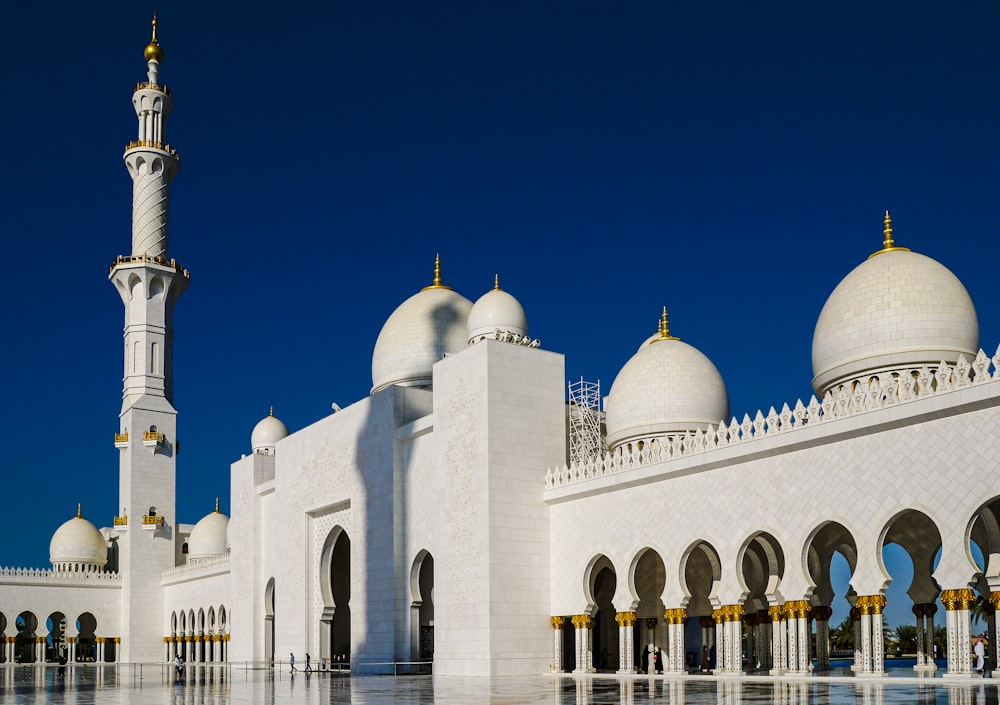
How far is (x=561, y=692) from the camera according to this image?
12609mm

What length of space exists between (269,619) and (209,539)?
33.4 feet

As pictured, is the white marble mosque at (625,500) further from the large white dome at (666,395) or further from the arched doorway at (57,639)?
the arched doorway at (57,639)

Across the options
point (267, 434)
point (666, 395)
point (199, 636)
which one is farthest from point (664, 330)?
point (199, 636)

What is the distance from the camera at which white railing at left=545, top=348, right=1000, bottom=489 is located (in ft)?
43.5

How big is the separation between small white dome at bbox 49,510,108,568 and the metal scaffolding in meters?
22.3

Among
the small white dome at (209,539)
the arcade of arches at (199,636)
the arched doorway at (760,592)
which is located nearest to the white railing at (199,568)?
the small white dome at (209,539)

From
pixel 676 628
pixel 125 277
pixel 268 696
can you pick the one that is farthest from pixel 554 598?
pixel 125 277

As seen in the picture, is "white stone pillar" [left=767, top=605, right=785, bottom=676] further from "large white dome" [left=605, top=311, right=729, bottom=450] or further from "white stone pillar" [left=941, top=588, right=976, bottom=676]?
"large white dome" [left=605, top=311, right=729, bottom=450]

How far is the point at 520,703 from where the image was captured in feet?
34.8

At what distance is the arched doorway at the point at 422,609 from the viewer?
2062 cm

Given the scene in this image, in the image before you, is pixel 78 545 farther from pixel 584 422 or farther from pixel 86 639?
pixel 584 422

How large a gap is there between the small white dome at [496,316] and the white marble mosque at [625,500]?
0.04m

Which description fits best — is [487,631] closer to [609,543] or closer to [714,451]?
[609,543]

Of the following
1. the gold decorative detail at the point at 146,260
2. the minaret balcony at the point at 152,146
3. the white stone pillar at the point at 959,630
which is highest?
the minaret balcony at the point at 152,146
